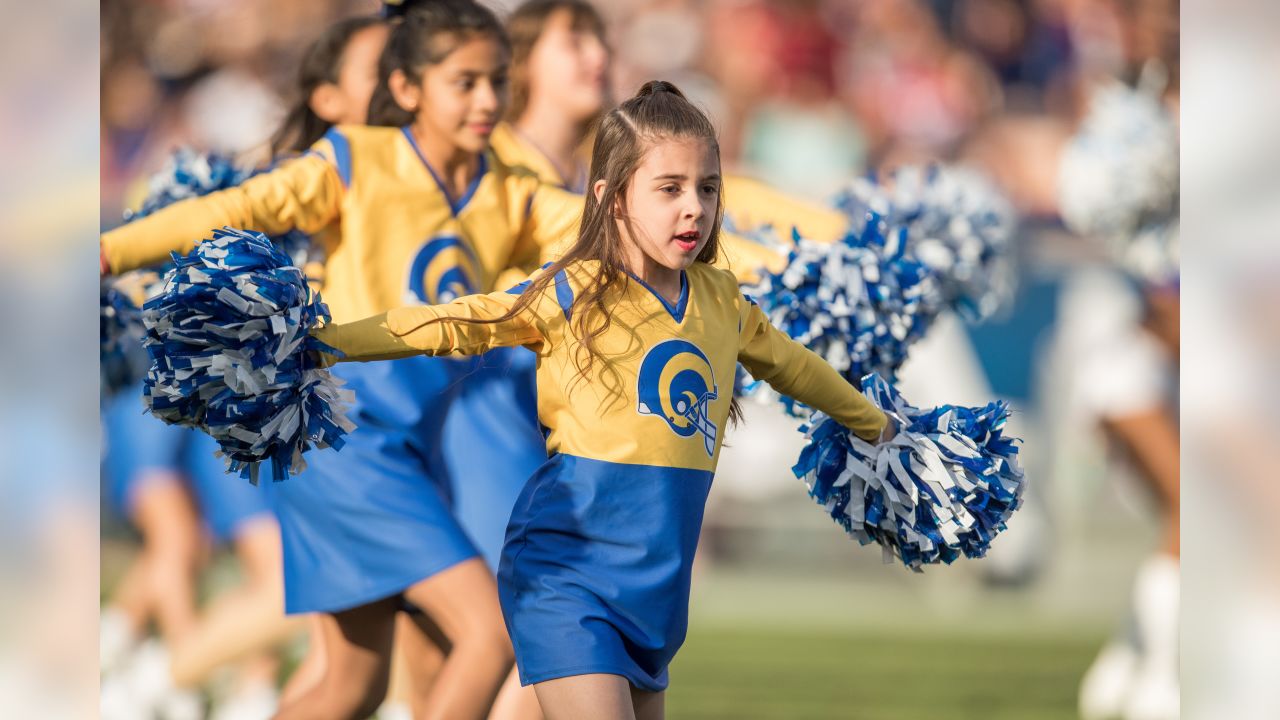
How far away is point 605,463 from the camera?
9.92ft

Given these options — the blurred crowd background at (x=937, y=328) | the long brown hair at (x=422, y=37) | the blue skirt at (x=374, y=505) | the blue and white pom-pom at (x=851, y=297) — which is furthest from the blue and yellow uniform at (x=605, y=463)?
the blurred crowd background at (x=937, y=328)

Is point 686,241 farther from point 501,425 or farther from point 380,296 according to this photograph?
point 501,425

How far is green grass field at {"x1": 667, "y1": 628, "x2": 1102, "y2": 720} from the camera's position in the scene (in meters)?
6.56

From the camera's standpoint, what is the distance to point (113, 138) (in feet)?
32.2

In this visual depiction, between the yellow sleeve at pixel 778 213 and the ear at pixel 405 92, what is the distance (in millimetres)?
839

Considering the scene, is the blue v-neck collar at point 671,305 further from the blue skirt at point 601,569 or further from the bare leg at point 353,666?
the bare leg at point 353,666

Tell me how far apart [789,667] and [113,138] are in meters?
4.83

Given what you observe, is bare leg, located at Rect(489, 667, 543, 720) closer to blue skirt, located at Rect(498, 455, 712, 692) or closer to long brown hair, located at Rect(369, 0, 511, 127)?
blue skirt, located at Rect(498, 455, 712, 692)

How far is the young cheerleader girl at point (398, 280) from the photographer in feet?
13.2

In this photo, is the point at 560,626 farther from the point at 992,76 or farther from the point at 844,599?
the point at 992,76

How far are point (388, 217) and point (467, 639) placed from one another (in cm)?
100

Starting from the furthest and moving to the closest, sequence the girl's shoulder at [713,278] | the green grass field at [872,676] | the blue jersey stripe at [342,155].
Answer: the green grass field at [872,676] → the blue jersey stripe at [342,155] → the girl's shoulder at [713,278]

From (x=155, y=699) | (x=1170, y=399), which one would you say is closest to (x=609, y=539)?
Result: (x=155, y=699)

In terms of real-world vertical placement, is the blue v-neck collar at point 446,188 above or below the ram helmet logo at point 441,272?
above
